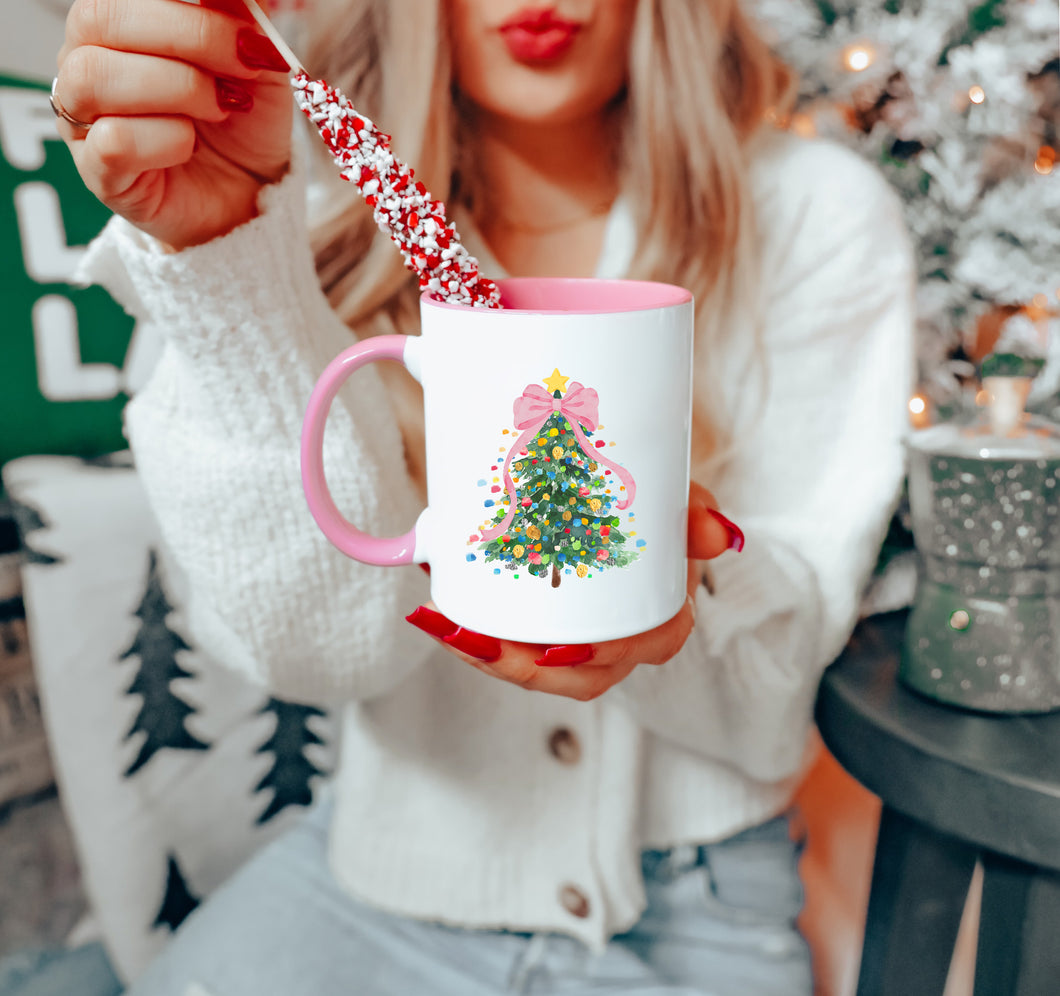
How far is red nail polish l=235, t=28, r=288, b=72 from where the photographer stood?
1.29 feet

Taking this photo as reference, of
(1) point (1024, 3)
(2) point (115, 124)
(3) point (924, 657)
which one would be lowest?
(3) point (924, 657)

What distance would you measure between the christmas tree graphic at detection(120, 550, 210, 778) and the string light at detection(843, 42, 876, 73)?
2.76 ft

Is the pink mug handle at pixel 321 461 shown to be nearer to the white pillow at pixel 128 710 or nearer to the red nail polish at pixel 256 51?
the red nail polish at pixel 256 51

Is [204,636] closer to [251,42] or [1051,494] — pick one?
[251,42]

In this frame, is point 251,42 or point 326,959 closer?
point 251,42

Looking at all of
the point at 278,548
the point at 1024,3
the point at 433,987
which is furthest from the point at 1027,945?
the point at 1024,3

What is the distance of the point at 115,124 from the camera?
1.23ft

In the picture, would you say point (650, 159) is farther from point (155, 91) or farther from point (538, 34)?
point (155, 91)

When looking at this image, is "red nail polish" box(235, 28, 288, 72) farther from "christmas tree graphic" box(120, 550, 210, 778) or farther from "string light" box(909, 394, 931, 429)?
"string light" box(909, 394, 931, 429)

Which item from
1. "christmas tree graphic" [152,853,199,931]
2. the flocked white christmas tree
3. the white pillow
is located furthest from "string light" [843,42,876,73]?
"christmas tree graphic" [152,853,199,931]

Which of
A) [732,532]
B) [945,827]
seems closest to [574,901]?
[945,827]

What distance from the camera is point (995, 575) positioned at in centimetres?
64

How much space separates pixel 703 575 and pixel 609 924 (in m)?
0.33

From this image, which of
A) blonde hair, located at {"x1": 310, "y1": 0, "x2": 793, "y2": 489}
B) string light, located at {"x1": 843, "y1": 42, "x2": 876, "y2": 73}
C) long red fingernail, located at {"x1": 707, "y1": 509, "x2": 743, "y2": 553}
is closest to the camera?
long red fingernail, located at {"x1": 707, "y1": 509, "x2": 743, "y2": 553}
